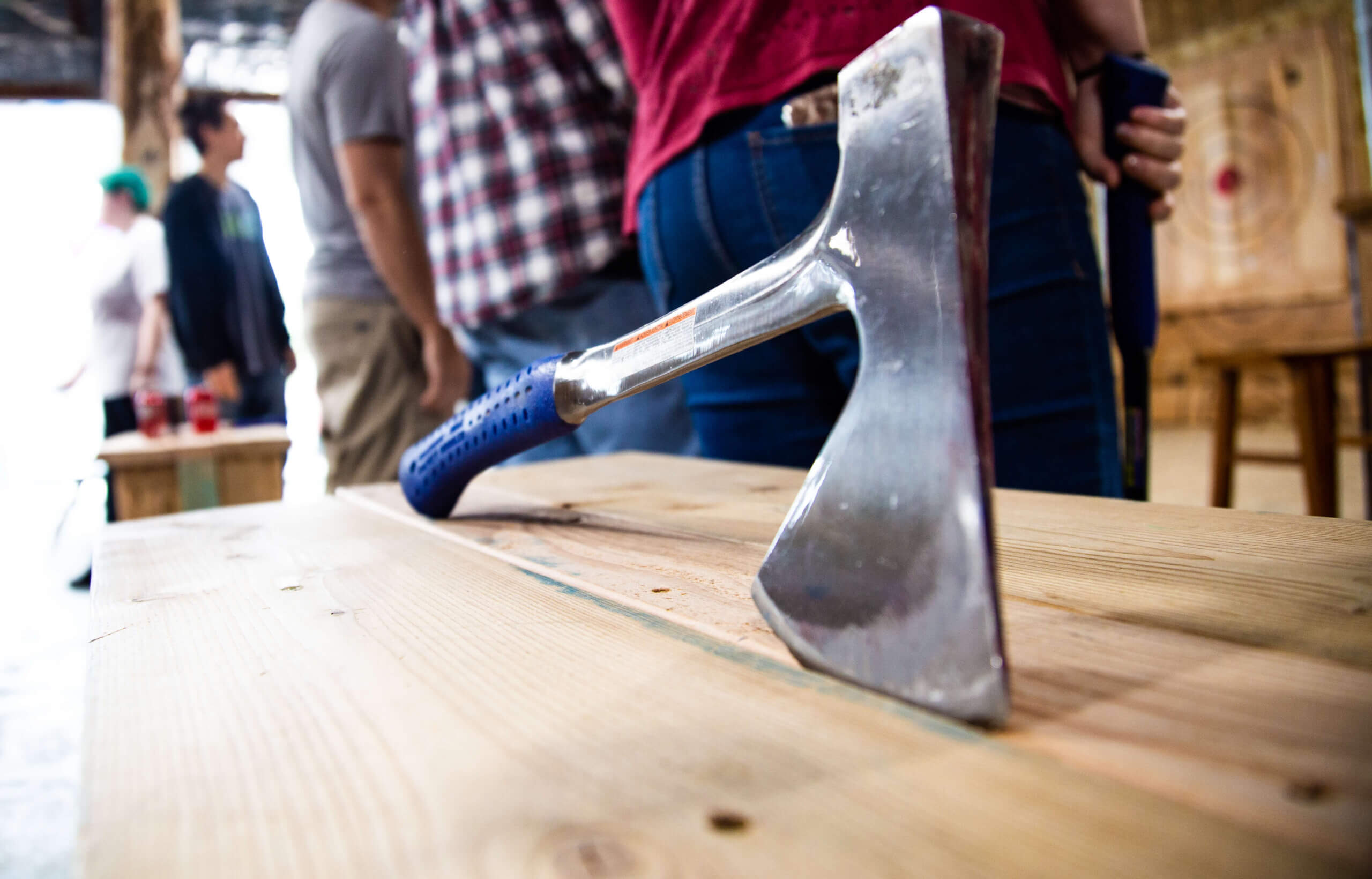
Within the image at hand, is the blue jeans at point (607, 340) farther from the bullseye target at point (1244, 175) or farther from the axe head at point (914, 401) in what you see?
the bullseye target at point (1244, 175)

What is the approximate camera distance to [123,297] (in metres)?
2.72

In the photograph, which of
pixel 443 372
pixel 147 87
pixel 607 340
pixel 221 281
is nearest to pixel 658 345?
pixel 607 340

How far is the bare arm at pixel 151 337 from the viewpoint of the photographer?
2.64 m

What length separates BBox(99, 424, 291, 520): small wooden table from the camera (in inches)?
77.2

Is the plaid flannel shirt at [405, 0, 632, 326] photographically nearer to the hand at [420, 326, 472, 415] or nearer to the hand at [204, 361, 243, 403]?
the hand at [420, 326, 472, 415]

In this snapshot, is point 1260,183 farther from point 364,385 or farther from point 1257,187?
point 364,385

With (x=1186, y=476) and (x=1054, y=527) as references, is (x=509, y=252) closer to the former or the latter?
(x=1054, y=527)

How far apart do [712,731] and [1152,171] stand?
647mm

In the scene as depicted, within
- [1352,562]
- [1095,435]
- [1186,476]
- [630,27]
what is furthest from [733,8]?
[1186,476]

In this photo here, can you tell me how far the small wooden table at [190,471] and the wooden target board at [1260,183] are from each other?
17.2 feet

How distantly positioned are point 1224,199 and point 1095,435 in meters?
5.49

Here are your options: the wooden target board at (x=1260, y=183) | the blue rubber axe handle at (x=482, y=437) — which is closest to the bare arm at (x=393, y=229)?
the blue rubber axe handle at (x=482, y=437)

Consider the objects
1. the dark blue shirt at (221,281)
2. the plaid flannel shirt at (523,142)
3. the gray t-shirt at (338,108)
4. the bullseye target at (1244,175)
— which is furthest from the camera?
the bullseye target at (1244,175)

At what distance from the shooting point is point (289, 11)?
5.57 meters
